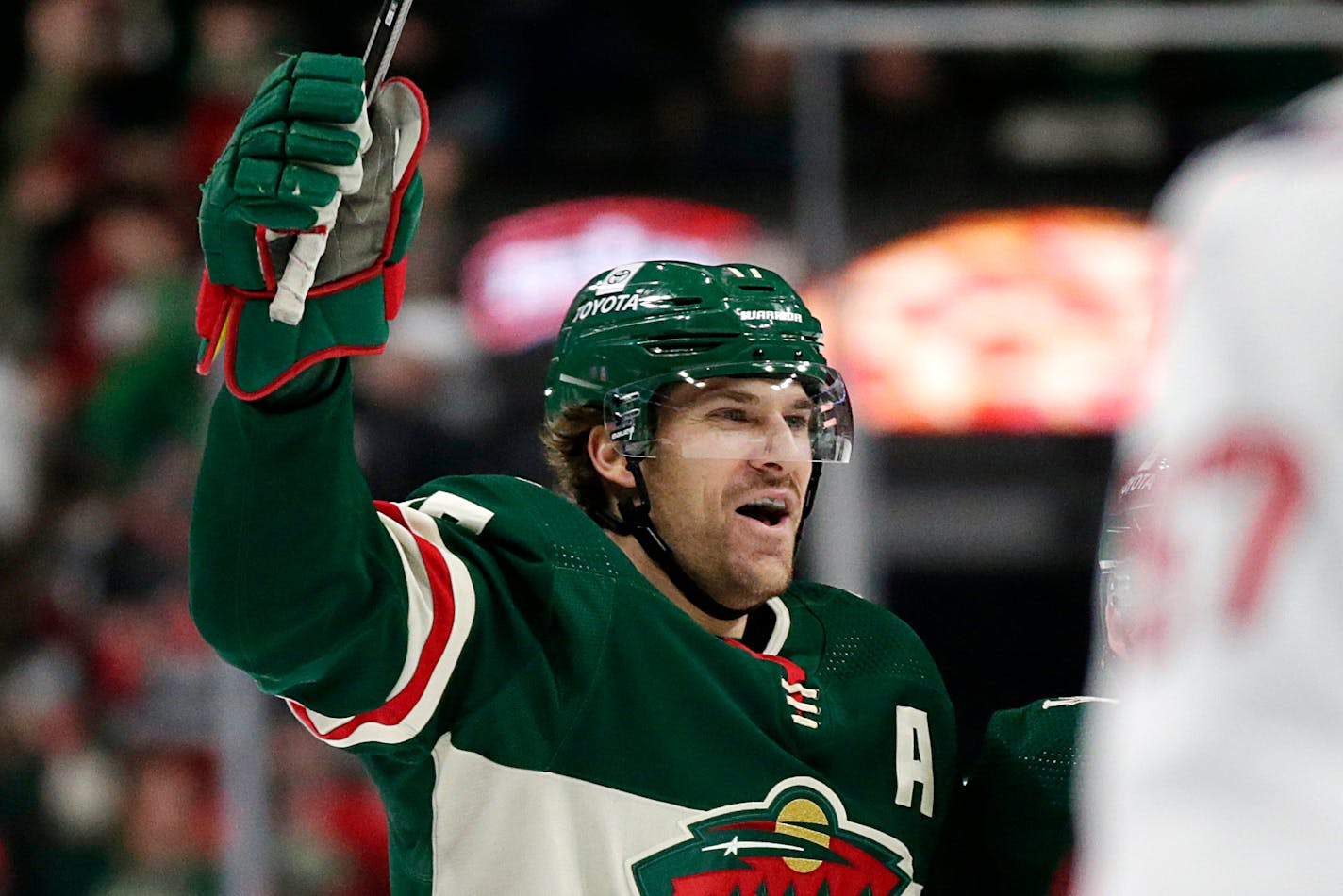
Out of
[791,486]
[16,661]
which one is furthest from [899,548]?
[791,486]

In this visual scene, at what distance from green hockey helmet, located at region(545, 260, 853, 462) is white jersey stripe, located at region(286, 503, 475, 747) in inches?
19.4

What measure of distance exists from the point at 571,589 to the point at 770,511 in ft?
1.35

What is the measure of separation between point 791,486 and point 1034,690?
8.34 ft

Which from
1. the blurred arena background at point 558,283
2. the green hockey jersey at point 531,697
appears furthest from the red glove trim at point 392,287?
the blurred arena background at point 558,283

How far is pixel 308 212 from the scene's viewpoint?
5.19 feet

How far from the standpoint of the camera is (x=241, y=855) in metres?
A: 4.35

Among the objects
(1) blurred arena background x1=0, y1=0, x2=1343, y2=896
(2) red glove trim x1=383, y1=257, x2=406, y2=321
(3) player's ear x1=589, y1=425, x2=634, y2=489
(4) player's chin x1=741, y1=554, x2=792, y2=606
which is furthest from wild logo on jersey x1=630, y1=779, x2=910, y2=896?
(1) blurred arena background x1=0, y1=0, x2=1343, y2=896

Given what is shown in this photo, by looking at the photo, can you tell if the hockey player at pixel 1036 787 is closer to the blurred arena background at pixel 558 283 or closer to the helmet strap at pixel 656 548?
the helmet strap at pixel 656 548

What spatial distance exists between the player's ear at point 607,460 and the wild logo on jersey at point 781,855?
49cm

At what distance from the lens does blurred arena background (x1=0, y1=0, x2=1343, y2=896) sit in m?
4.52

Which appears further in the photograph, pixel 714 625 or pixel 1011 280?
pixel 1011 280

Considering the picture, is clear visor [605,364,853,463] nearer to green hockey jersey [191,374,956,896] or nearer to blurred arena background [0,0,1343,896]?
green hockey jersey [191,374,956,896]

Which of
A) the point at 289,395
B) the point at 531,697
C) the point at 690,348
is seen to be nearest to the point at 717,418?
the point at 690,348

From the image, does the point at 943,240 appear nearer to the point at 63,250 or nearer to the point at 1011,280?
the point at 1011,280
